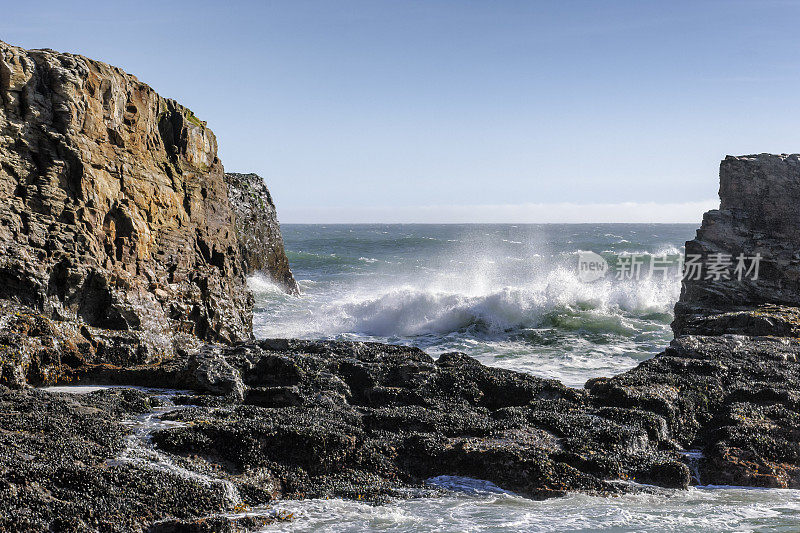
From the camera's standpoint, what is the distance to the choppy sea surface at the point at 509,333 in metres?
5.05

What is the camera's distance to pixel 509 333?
16906 mm

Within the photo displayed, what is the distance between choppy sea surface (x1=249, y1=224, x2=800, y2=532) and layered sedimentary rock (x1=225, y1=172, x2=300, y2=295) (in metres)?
0.80

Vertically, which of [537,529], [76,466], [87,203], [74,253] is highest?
[87,203]

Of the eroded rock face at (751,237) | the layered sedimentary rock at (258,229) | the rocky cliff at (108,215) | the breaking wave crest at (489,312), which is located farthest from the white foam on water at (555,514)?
the layered sedimentary rock at (258,229)

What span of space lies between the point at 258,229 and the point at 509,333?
11.2 meters

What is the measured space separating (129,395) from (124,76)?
6.13 meters

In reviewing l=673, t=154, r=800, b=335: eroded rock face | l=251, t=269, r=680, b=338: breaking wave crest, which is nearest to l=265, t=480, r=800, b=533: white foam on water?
l=673, t=154, r=800, b=335: eroded rock face

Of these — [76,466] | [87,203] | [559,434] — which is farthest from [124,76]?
[559,434]

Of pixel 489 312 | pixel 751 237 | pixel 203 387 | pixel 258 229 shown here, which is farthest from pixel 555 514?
pixel 258 229

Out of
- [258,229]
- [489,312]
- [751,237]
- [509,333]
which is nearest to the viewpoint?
[751,237]

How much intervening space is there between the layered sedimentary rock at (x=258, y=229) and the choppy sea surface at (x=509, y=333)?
2.62ft

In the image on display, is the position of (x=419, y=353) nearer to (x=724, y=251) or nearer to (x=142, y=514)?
(x=142, y=514)

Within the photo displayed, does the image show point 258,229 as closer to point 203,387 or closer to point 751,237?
point 751,237

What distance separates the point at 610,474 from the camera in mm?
5793
